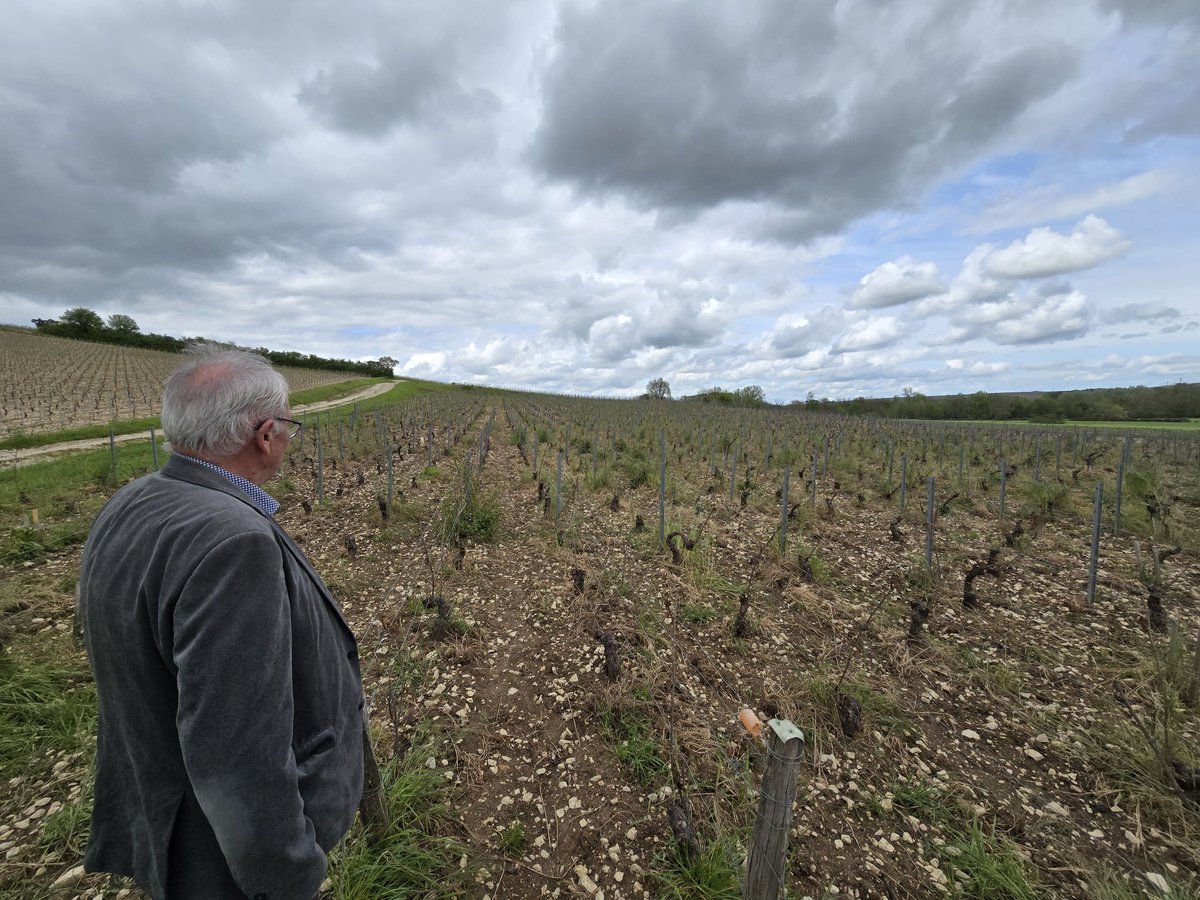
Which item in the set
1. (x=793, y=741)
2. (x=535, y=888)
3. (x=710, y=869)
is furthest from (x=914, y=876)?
(x=535, y=888)

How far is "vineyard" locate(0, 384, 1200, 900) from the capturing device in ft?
9.64

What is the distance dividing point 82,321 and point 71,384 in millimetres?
61720

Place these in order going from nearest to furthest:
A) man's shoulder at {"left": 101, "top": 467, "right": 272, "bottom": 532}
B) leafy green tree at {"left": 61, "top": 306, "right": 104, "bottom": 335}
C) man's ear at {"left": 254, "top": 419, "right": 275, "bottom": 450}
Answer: man's shoulder at {"left": 101, "top": 467, "right": 272, "bottom": 532} < man's ear at {"left": 254, "top": 419, "right": 275, "bottom": 450} < leafy green tree at {"left": 61, "top": 306, "right": 104, "bottom": 335}

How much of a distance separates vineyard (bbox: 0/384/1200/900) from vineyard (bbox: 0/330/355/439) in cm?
978

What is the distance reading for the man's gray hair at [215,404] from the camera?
1.55 m

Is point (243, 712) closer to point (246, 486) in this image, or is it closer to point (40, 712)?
point (246, 486)

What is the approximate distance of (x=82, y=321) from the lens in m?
72.1

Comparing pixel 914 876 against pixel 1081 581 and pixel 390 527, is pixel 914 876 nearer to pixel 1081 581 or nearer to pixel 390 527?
pixel 1081 581

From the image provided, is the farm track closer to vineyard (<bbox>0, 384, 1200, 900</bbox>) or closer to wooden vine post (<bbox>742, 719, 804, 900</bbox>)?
vineyard (<bbox>0, 384, 1200, 900</bbox>)

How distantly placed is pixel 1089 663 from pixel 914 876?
12.3ft

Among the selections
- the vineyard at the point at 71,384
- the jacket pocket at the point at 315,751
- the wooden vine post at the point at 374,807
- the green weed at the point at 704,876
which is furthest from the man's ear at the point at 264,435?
the vineyard at the point at 71,384

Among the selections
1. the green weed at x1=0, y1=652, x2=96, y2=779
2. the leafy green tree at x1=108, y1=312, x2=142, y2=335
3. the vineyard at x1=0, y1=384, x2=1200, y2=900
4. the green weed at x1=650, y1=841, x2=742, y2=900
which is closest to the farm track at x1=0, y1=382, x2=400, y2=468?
the vineyard at x1=0, y1=384, x2=1200, y2=900

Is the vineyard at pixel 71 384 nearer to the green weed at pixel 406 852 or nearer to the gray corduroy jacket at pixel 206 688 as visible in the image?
the green weed at pixel 406 852

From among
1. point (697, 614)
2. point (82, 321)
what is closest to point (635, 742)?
point (697, 614)
